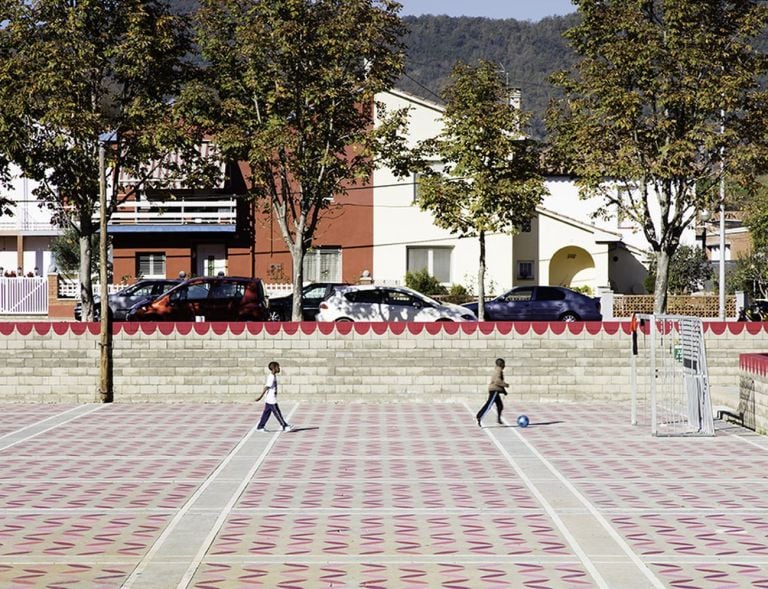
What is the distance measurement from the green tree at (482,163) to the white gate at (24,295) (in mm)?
18766

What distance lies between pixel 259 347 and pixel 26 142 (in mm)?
8757

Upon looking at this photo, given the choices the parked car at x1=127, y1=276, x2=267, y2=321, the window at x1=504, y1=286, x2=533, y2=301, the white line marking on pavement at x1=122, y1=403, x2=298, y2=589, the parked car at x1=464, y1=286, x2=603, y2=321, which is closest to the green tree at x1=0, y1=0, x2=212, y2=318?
the parked car at x1=127, y1=276, x2=267, y2=321

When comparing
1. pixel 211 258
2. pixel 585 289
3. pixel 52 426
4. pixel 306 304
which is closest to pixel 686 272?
pixel 585 289

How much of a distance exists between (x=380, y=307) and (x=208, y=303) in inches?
199

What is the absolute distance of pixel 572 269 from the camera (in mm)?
55125

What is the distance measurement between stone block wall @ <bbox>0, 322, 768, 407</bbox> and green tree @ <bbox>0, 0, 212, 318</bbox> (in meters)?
3.72

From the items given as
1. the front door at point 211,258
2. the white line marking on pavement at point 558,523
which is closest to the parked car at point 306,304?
the front door at point 211,258

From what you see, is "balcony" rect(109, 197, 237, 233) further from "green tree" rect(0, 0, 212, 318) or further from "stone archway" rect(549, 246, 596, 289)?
"green tree" rect(0, 0, 212, 318)

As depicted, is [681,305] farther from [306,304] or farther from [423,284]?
[306,304]

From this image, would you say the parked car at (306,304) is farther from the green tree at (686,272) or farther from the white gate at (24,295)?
the green tree at (686,272)

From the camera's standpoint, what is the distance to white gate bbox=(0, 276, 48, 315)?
49.4 meters

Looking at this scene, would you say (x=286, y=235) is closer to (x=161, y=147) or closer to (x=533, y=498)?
(x=161, y=147)

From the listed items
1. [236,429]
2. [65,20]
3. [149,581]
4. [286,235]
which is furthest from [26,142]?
[149,581]

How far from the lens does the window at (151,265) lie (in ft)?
173
